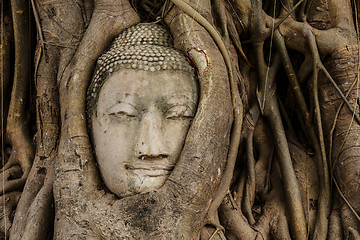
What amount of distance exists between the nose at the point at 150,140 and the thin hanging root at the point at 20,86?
3.06 feet

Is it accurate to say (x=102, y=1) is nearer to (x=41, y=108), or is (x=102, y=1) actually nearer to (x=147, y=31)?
(x=147, y=31)

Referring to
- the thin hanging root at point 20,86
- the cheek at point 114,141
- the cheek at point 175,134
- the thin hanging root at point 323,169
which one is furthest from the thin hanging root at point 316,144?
the thin hanging root at point 20,86

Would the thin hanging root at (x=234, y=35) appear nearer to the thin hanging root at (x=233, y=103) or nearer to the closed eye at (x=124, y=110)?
the thin hanging root at (x=233, y=103)

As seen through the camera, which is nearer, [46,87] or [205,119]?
[205,119]

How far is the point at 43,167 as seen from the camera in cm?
218

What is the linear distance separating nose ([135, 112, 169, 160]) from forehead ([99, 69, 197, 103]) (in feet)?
0.38

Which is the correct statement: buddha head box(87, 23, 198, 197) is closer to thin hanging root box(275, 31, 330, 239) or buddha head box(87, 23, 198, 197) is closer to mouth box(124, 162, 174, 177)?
mouth box(124, 162, 174, 177)

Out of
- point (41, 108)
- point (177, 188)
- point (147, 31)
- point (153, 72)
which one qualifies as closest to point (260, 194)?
point (177, 188)

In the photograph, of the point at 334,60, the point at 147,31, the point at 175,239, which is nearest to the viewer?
the point at 175,239

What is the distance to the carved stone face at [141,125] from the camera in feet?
6.02

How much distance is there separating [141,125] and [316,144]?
43.7 inches

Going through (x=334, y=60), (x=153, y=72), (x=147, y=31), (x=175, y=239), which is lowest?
(x=175, y=239)

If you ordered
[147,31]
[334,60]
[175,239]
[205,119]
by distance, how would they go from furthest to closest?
1. [334,60]
2. [147,31]
3. [205,119]
4. [175,239]

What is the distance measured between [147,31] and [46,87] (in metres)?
0.66
